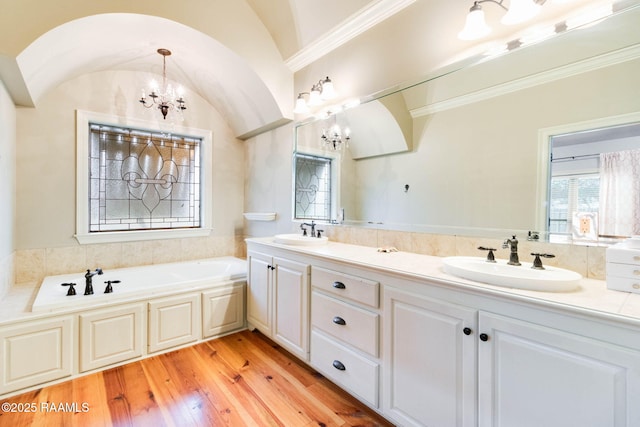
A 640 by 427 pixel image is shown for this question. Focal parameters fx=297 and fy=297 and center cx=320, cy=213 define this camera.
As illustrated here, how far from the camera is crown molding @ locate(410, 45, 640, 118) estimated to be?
1.30 meters

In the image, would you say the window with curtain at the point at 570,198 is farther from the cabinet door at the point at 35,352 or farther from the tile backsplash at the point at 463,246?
the cabinet door at the point at 35,352

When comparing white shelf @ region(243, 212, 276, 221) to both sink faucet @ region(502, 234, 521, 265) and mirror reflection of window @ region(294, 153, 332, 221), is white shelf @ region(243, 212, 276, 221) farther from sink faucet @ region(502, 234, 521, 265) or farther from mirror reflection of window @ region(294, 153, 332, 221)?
sink faucet @ region(502, 234, 521, 265)

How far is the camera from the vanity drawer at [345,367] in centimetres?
168

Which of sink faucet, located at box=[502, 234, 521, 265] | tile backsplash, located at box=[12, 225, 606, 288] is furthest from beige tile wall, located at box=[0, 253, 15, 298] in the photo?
sink faucet, located at box=[502, 234, 521, 265]

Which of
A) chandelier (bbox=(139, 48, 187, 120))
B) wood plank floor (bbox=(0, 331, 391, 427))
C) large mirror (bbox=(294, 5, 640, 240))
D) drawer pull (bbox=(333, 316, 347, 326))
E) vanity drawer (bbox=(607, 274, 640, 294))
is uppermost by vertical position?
chandelier (bbox=(139, 48, 187, 120))

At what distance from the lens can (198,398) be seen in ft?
6.36

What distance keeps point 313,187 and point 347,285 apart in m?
1.32

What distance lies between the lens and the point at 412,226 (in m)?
2.09

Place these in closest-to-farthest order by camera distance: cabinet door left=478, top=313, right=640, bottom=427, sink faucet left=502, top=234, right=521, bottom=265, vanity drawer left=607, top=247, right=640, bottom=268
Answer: cabinet door left=478, top=313, right=640, bottom=427 → vanity drawer left=607, top=247, right=640, bottom=268 → sink faucet left=502, top=234, right=521, bottom=265

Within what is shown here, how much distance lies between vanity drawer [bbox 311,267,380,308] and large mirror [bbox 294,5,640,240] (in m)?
0.62

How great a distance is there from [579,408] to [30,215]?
398 centimetres

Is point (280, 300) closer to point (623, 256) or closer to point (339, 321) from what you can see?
point (339, 321)

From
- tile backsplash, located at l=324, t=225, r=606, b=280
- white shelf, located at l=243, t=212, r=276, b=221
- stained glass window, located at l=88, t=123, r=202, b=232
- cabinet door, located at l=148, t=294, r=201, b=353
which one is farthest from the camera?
white shelf, located at l=243, t=212, r=276, b=221

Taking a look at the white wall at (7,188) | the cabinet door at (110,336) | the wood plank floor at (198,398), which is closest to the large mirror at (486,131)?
the wood plank floor at (198,398)
